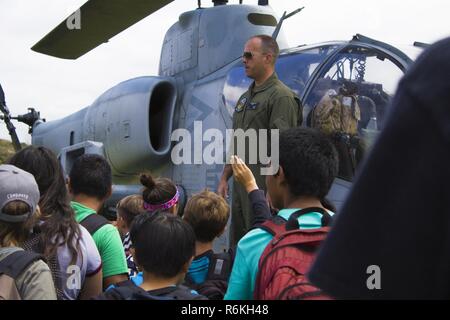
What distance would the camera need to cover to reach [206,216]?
9.63 ft

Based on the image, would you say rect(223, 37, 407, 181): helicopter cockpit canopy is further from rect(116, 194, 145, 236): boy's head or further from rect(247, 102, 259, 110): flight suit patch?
rect(116, 194, 145, 236): boy's head

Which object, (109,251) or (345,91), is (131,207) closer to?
(109,251)

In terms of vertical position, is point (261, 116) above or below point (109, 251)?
above

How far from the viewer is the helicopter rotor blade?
245 inches

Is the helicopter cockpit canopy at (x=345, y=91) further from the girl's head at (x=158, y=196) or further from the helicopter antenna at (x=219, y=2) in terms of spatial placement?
the helicopter antenna at (x=219, y=2)

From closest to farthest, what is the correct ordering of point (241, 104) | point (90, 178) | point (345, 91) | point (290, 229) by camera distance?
point (290, 229) < point (90, 178) < point (241, 104) < point (345, 91)

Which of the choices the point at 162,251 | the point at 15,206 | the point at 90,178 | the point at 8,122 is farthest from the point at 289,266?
the point at 8,122

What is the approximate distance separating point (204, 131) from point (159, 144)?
1071mm

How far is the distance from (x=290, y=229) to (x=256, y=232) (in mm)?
156

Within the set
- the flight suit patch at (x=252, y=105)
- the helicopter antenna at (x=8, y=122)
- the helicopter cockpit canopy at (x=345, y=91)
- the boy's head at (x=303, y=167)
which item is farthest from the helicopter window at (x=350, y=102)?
the helicopter antenna at (x=8, y=122)

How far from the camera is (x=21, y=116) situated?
10.6 meters

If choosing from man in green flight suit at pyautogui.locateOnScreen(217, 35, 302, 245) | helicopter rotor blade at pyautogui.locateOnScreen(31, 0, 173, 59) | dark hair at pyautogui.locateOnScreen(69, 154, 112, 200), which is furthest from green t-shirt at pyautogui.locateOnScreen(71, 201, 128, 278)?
helicopter rotor blade at pyautogui.locateOnScreen(31, 0, 173, 59)

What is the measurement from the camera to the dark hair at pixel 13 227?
213cm

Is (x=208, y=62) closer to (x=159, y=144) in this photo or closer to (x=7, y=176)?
(x=159, y=144)
